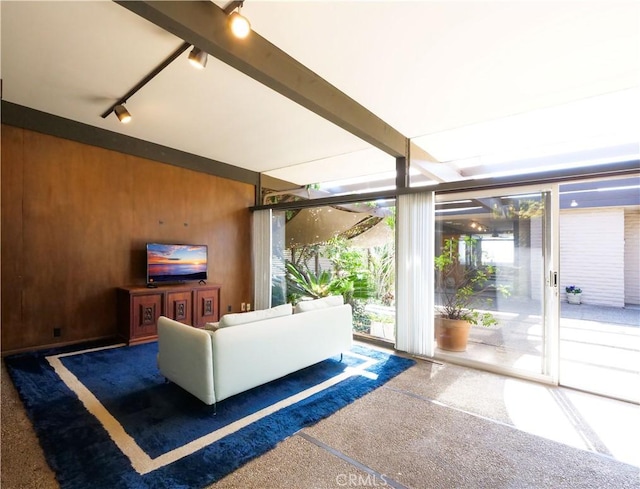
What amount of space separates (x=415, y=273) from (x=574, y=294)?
5.80 metres

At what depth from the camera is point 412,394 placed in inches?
110

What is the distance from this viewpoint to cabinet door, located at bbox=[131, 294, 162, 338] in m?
4.04

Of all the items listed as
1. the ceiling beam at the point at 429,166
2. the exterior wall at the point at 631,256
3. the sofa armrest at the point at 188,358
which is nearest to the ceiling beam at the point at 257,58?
the ceiling beam at the point at 429,166

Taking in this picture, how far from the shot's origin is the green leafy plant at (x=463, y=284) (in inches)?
145

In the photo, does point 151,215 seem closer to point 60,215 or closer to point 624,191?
point 60,215

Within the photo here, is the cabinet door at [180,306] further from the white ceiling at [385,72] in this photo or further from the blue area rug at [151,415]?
the white ceiling at [385,72]

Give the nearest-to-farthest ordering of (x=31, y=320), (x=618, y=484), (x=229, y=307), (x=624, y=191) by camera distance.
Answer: (x=618, y=484), (x=31, y=320), (x=229, y=307), (x=624, y=191)

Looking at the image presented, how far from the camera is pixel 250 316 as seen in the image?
2.69 m

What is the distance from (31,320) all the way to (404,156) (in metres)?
5.04

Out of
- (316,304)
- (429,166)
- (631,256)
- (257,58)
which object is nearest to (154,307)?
(316,304)

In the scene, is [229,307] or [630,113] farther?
[229,307]

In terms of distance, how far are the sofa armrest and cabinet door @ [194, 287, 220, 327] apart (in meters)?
1.98

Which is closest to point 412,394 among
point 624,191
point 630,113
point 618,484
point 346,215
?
point 618,484

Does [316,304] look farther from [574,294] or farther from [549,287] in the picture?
[574,294]
